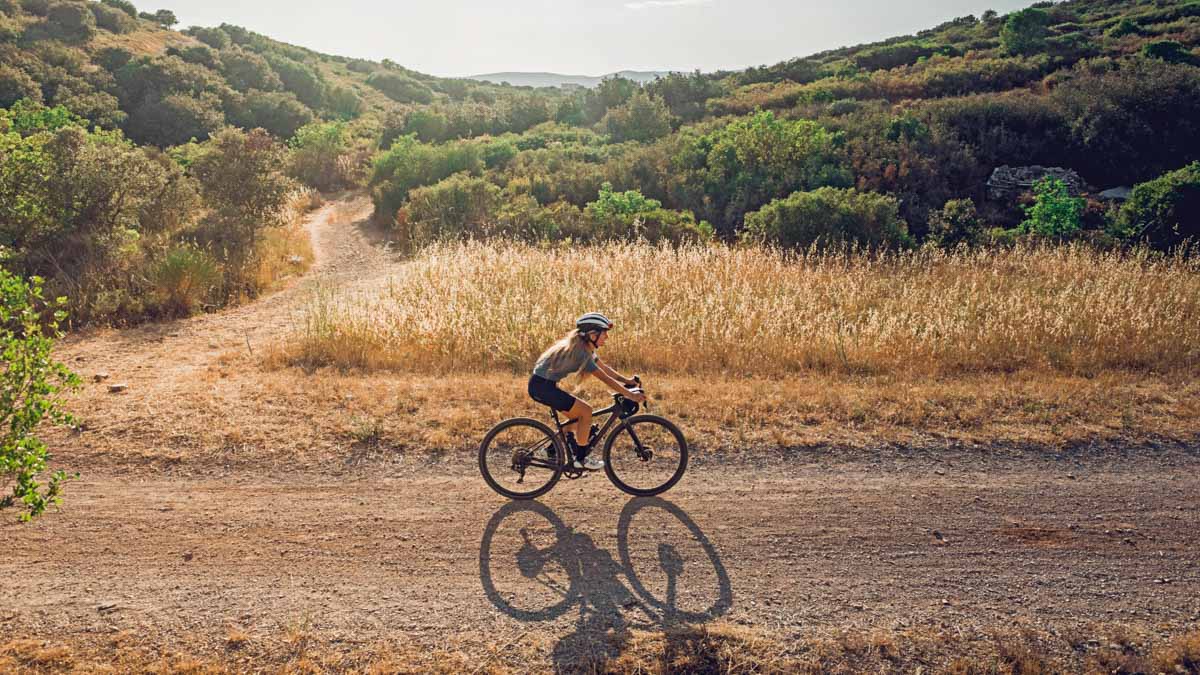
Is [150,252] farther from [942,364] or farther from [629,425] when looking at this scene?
[942,364]

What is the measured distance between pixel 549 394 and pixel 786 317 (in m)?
6.53

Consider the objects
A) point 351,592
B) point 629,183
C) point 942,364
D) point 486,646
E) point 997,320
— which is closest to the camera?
point 486,646

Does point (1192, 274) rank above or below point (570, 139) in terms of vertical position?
below

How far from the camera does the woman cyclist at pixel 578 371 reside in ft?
21.3

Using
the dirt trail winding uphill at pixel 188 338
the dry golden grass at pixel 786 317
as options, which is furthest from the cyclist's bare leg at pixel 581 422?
the dirt trail winding uphill at pixel 188 338

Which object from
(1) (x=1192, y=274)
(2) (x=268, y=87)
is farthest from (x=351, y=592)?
(2) (x=268, y=87)

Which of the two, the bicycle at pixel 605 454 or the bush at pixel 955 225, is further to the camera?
the bush at pixel 955 225

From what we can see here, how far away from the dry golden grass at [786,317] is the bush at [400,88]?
65.7 meters

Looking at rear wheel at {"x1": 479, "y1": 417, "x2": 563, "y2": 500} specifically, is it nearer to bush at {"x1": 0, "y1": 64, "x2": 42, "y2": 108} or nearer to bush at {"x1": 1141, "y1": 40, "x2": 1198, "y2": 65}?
bush at {"x1": 1141, "y1": 40, "x2": 1198, "y2": 65}

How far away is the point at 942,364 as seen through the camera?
10680 mm

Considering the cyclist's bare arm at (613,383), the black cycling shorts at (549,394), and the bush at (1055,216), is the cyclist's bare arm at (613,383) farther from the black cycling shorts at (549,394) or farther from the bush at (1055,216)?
the bush at (1055,216)

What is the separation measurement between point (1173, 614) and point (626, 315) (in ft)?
28.3

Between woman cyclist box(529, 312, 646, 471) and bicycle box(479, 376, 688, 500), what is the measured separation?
0.16 m

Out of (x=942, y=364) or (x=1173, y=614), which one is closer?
(x=1173, y=614)
